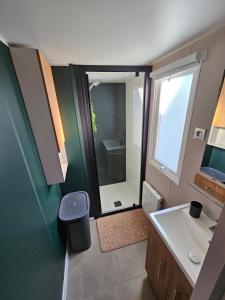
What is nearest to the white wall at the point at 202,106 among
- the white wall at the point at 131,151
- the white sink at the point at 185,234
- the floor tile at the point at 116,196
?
the white sink at the point at 185,234

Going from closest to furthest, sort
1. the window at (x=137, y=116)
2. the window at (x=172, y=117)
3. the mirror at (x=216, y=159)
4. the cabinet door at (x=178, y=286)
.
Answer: the cabinet door at (x=178, y=286), the mirror at (x=216, y=159), the window at (x=172, y=117), the window at (x=137, y=116)

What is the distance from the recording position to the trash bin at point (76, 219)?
152 centimetres

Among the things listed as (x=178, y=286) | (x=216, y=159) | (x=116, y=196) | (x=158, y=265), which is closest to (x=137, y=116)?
(x=216, y=159)

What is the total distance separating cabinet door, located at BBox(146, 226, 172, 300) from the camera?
3.42 feet

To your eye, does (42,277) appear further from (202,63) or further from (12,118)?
(202,63)

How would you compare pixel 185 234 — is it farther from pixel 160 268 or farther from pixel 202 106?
pixel 202 106

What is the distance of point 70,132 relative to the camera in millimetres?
1700

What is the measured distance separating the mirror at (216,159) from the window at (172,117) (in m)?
0.24

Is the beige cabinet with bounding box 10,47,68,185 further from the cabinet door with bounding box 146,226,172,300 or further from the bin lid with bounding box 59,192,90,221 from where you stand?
the cabinet door with bounding box 146,226,172,300

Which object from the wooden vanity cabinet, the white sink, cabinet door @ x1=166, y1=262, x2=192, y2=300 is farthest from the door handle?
the white sink

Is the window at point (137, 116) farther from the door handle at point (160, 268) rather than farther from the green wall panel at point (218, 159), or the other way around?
the door handle at point (160, 268)

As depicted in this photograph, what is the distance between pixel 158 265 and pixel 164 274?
0.25 feet

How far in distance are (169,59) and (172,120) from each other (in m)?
0.62

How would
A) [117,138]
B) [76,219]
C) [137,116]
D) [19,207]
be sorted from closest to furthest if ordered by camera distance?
[19,207]
[76,219]
[137,116]
[117,138]
